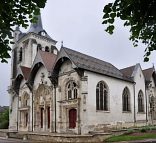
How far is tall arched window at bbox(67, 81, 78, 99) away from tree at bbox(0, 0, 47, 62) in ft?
70.1

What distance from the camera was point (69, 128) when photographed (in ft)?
92.8

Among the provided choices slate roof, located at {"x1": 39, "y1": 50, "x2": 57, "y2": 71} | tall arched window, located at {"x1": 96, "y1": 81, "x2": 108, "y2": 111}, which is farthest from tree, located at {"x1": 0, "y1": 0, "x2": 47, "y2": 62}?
slate roof, located at {"x1": 39, "y1": 50, "x2": 57, "y2": 71}

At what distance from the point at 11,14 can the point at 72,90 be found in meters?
22.2

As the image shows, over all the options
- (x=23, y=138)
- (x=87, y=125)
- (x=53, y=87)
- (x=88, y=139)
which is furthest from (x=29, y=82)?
(x=88, y=139)

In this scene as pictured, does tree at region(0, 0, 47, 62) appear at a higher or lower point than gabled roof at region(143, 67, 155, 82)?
lower

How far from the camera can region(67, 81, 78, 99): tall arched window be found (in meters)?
28.2

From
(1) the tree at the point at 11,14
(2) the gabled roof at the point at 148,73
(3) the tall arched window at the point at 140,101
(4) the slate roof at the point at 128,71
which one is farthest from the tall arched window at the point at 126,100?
(1) the tree at the point at 11,14

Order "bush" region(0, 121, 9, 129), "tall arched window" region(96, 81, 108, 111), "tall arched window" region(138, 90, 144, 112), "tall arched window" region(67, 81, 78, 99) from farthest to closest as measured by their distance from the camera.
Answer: "bush" region(0, 121, 9, 129), "tall arched window" region(138, 90, 144, 112), "tall arched window" region(96, 81, 108, 111), "tall arched window" region(67, 81, 78, 99)

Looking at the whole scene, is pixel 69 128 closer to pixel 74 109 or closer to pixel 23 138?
pixel 74 109

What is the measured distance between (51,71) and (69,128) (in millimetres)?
6455

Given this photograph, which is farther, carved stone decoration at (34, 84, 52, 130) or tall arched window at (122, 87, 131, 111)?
tall arched window at (122, 87, 131, 111)

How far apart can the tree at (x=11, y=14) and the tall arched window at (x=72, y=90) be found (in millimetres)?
21379

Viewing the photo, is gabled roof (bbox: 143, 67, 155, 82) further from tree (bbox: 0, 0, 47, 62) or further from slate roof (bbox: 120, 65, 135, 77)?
tree (bbox: 0, 0, 47, 62)

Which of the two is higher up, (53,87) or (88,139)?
(53,87)
